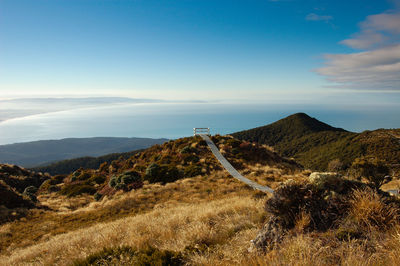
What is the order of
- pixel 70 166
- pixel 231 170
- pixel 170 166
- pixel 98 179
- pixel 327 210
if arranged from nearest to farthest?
pixel 327 210 → pixel 231 170 → pixel 170 166 → pixel 98 179 → pixel 70 166

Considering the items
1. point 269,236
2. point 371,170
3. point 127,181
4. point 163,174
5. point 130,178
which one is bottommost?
point 127,181

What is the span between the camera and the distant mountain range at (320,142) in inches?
2465

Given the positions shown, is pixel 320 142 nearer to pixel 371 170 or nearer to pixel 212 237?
pixel 371 170

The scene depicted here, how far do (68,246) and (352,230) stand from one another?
8397mm

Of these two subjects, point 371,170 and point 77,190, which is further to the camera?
point 77,190

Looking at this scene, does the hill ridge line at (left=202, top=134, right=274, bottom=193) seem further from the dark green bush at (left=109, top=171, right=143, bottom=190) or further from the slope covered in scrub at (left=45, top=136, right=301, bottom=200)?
the dark green bush at (left=109, top=171, right=143, bottom=190)

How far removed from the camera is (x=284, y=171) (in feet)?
73.2

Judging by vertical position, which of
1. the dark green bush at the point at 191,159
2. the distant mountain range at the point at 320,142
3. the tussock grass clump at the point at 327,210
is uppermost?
the tussock grass clump at the point at 327,210

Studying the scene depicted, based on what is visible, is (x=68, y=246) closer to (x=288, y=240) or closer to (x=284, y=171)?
(x=288, y=240)

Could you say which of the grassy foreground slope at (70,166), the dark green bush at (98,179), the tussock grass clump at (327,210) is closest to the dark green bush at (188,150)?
the dark green bush at (98,179)

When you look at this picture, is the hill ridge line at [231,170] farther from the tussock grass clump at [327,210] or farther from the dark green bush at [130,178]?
the dark green bush at [130,178]

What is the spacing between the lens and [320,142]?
10100cm

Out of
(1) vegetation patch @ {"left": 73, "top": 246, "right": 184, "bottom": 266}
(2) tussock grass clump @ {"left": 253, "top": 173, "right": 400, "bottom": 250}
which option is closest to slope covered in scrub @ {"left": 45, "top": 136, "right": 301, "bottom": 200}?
(1) vegetation patch @ {"left": 73, "top": 246, "right": 184, "bottom": 266}

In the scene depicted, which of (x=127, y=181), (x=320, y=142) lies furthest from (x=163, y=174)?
(x=320, y=142)
